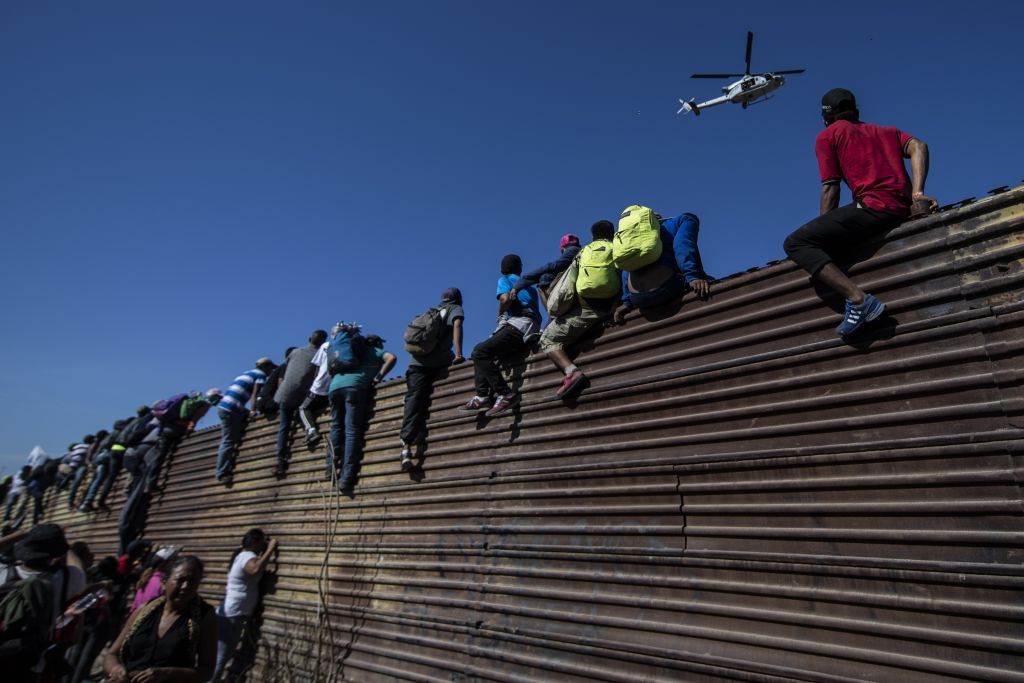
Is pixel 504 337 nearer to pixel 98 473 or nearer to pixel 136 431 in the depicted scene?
pixel 136 431

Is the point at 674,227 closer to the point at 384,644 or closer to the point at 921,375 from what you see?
the point at 921,375

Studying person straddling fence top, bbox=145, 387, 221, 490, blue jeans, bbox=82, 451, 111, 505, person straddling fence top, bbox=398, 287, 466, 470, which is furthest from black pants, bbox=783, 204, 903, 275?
blue jeans, bbox=82, 451, 111, 505

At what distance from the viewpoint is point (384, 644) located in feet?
18.7

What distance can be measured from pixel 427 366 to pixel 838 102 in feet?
14.8

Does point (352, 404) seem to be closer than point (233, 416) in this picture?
Yes

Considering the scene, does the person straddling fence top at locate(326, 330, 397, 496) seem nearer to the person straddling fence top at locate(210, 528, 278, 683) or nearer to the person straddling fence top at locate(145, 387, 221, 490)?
the person straddling fence top at locate(210, 528, 278, 683)

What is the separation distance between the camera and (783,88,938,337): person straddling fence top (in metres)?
3.40

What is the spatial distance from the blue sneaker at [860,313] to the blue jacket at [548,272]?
2.64 meters

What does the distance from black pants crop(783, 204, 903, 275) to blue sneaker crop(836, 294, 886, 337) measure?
298 millimetres

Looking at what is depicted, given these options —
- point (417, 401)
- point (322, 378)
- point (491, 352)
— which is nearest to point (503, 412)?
point (491, 352)

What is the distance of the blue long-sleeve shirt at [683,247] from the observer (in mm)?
4496

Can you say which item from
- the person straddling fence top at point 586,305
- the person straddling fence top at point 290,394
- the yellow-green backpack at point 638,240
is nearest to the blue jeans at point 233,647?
the person straddling fence top at point 290,394

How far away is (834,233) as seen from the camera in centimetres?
Result: 351


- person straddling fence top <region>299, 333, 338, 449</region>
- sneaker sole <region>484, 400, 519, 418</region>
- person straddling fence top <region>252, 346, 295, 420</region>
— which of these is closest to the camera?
sneaker sole <region>484, 400, 519, 418</region>
